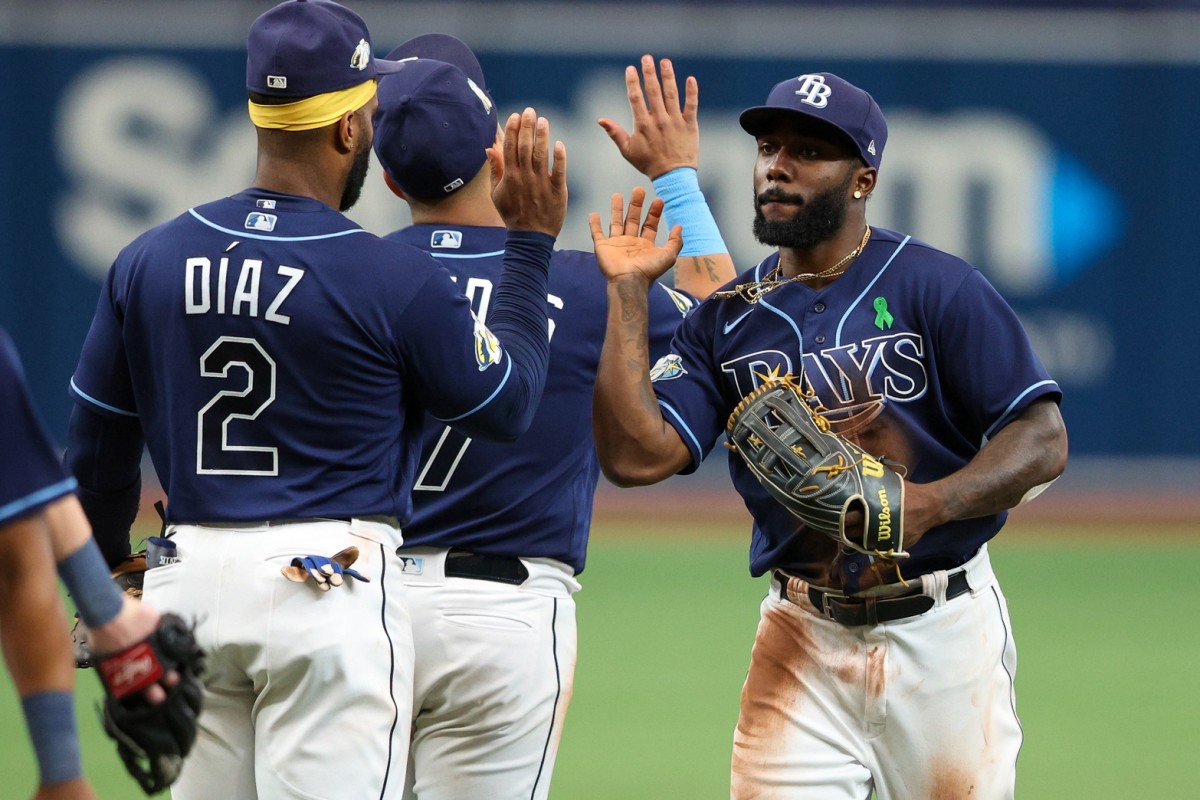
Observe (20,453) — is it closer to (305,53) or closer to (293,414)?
(293,414)

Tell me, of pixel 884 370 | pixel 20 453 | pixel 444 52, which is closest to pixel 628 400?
pixel 884 370

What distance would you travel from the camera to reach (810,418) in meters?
3.95

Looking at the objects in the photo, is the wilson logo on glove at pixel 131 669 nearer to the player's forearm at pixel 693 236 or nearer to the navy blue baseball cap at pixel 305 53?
the navy blue baseball cap at pixel 305 53

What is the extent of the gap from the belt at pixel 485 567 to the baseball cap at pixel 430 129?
904 millimetres

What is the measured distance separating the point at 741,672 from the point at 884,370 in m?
4.74

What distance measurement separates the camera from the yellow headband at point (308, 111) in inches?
137

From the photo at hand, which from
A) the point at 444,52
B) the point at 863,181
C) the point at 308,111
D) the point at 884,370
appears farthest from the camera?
the point at 444,52

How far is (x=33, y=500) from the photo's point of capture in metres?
2.54

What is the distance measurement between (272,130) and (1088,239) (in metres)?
13.5

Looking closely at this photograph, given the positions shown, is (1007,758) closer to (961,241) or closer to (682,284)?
(682,284)

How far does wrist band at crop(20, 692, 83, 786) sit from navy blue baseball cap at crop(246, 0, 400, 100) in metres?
1.45

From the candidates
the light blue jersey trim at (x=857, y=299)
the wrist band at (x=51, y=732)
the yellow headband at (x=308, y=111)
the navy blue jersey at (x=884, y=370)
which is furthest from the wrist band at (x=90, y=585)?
the light blue jersey trim at (x=857, y=299)

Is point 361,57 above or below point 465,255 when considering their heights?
above

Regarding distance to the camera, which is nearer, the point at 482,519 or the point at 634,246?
the point at 482,519
